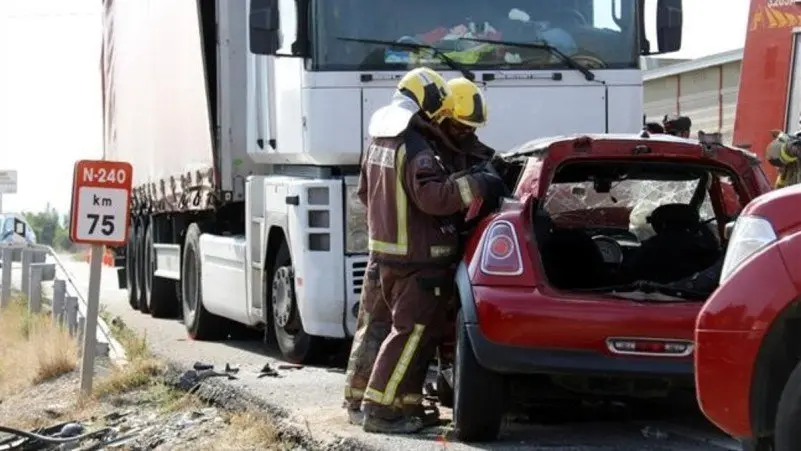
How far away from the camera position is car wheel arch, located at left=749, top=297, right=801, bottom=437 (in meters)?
5.22

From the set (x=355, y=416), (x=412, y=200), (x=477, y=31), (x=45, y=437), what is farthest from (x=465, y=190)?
(x=45, y=437)

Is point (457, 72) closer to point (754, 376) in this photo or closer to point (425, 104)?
point (425, 104)

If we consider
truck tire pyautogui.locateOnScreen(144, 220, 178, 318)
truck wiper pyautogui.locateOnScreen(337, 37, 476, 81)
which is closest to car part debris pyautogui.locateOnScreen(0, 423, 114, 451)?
truck wiper pyautogui.locateOnScreen(337, 37, 476, 81)

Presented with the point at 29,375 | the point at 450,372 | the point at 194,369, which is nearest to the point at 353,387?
the point at 450,372

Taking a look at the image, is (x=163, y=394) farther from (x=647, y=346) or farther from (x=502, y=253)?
(x=647, y=346)

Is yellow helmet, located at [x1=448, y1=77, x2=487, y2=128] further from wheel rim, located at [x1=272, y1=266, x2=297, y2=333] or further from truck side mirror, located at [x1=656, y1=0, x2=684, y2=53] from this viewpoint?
wheel rim, located at [x1=272, y1=266, x2=297, y2=333]

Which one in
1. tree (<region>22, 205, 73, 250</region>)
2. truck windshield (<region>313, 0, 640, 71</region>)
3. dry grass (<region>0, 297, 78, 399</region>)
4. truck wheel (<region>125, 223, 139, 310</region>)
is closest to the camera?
truck windshield (<region>313, 0, 640, 71</region>)

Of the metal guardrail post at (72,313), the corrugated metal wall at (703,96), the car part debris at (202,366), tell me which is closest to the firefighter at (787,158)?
the corrugated metal wall at (703,96)

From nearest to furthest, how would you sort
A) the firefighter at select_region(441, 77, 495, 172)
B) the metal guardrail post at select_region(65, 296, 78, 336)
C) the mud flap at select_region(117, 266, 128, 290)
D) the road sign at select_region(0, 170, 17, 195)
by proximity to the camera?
the firefighter at select_region(441, 77, 495, 172) < the metal guardrail post at select_region(65, 296, 78, 336) < the mud flap at select_region(117, 266, 128, 290) < the road sign at select_region(0, 170, 17, 195)

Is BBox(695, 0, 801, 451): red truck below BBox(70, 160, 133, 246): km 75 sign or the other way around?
below

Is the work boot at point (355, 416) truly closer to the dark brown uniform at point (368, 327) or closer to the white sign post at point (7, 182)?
the dark brown uniform at point (368, 327)

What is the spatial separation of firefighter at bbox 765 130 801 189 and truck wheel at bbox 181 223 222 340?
5140 millimetres

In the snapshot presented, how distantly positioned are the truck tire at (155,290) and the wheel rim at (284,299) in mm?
5799

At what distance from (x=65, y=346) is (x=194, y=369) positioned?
2689mm
